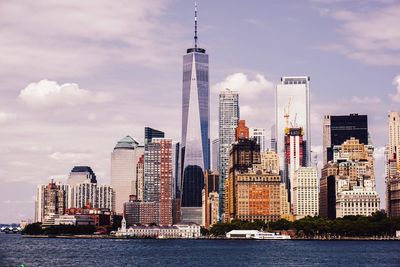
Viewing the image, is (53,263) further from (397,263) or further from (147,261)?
(397,263)

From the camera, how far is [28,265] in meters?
145

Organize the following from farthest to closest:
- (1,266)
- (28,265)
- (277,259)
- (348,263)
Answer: (277,259) < (348,263) < (28,265) < (1,266)

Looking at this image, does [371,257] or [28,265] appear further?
[371,257]

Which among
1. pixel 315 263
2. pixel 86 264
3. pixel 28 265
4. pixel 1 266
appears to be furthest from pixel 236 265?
pixel 1 266

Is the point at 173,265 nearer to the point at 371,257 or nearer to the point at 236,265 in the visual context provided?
the point at 236,265

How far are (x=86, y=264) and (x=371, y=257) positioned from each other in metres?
69.2

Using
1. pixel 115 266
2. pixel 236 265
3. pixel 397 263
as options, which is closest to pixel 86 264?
pixel 115 266

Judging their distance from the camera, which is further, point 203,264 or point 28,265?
point 203,264

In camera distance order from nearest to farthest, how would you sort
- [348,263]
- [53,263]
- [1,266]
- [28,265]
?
[1,266]
[28,265]
[53,263]
[348,263]

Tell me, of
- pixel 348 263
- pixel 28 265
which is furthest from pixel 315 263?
pixel 28 265

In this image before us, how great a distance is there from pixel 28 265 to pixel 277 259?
56916mm

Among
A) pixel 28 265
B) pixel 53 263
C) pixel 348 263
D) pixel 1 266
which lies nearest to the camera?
pixel 1 266

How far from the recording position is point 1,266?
12462cm

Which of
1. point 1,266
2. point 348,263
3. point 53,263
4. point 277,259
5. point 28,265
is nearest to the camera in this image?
point 1,266
